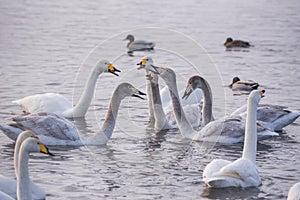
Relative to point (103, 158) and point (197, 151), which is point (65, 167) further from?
point (197, 151)

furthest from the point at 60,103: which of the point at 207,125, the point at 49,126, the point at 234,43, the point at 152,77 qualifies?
the point at 234,43

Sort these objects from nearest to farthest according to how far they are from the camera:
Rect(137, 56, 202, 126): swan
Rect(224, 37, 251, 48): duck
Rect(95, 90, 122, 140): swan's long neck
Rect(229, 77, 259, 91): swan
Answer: Rect(95, 90, 122, 140): swan's long neck
Rect(137, 56, 202, 126): swan
Rect(229, 77, 259, 91): swan
Rect(224, 37, 251, 48): duck

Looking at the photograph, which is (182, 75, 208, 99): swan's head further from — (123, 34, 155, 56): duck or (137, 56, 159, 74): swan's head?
(123, 34, 155, 56): duck

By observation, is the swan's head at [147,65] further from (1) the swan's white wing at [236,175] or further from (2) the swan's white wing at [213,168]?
(1) the swan's white wing at [236,175]

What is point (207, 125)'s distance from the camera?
37.8 feet

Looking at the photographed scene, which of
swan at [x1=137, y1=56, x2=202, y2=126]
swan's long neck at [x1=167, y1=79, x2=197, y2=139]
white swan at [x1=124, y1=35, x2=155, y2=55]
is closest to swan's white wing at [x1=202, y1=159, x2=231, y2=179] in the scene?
swan's long neck at [x1=167, y1=79, x2=197, y2=139]

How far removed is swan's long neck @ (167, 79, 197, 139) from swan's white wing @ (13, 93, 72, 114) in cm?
177

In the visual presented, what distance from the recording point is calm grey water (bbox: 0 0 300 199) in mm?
9359

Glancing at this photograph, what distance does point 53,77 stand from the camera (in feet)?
53.6

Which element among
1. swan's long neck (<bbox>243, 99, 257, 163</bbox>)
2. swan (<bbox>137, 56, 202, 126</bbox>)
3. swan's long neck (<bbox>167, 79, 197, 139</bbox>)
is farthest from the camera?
swan (<bbox>137, 56, 202, 126</bbox>)

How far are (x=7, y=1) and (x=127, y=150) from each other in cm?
2323

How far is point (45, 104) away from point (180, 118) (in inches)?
84.2

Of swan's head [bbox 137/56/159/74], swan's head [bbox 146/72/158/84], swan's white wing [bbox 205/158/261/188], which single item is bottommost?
swan's white wing [bbox 205/158/261/188]

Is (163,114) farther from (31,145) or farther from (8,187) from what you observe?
(31,145)
